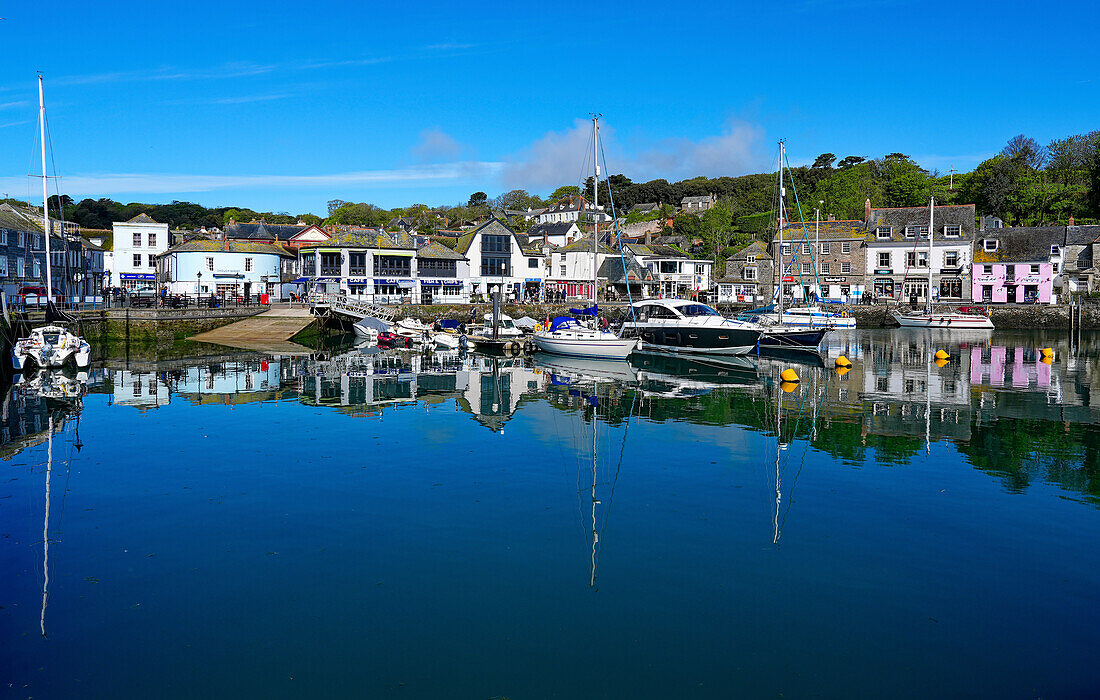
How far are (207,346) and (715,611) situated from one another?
158 feet

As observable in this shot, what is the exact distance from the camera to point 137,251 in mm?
78938

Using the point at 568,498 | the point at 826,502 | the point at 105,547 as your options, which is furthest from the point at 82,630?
the point at 826,502

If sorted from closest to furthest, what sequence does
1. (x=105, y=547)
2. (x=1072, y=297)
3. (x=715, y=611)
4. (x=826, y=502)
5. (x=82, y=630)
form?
(x=82, y=630) < (x=715, y=611) < (x=105, y=547) < (x=826, y=502) < (x=1072, y=297)

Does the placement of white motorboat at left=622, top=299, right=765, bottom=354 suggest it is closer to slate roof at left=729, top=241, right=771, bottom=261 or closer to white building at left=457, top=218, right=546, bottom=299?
white building at left=457, top=218, right=546, bottom=299

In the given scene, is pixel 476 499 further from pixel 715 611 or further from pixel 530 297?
pixel 530 297

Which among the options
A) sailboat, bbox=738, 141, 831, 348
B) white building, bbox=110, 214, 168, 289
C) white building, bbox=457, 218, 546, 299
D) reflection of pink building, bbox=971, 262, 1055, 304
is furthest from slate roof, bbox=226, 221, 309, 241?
reflection of pink building, bbox=971, 262, 1055, 304

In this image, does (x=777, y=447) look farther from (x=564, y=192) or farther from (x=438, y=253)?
(x=564, y=192)

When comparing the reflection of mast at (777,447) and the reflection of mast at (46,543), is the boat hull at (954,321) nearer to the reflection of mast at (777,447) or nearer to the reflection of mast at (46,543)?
the reflection of mast at (777,447)

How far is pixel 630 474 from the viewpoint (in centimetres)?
1980

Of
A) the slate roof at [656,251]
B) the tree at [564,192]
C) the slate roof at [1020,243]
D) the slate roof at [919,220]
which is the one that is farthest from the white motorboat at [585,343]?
the tree at [564,192]

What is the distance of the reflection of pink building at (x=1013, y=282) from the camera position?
270 ft

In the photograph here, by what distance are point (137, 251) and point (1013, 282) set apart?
87738 millimetres

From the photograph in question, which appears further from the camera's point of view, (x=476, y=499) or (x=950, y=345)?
(x=950, y=345)

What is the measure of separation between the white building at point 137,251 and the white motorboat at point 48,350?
39311 millimetres
